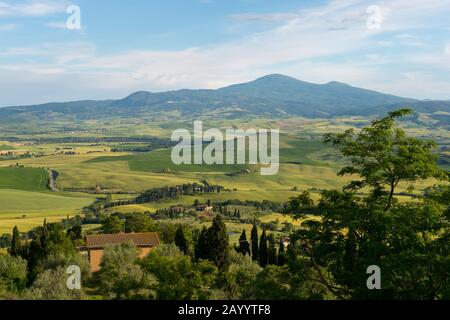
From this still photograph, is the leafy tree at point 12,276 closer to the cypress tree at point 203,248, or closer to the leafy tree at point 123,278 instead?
the leafy tree at point 123,278

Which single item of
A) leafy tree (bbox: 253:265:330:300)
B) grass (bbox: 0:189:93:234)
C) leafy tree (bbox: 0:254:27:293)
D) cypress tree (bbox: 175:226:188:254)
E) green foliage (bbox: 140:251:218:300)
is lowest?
grass (bbox: 0:189:93:234)

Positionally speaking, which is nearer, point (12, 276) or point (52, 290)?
point (52, 290)

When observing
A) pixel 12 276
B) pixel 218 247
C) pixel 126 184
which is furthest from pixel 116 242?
pixel 126 184

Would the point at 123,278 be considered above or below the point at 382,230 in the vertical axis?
below

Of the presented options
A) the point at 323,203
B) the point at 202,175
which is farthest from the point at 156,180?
the point at 323,203

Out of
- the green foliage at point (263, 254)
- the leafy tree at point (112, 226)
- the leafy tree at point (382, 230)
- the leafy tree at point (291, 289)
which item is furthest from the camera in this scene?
the leafy tree at point (112, 226)

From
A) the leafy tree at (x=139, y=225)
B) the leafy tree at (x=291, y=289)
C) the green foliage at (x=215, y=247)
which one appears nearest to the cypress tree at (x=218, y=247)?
the green foliage at (x=215, y=247)

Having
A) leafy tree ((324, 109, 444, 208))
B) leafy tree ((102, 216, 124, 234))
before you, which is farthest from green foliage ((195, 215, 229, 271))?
leafy tree ((324, 109, 444, 208))

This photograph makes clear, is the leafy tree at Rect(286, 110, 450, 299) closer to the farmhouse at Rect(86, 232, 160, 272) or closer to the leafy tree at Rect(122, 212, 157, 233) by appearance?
the farmhouse at Rect(86, 232, 160, 272)

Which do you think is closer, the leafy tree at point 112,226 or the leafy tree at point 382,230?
the leafy tree at point 382,230

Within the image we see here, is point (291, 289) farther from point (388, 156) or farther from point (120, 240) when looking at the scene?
point (120, 240)

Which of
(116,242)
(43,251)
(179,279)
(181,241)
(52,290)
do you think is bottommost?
(181,241)
